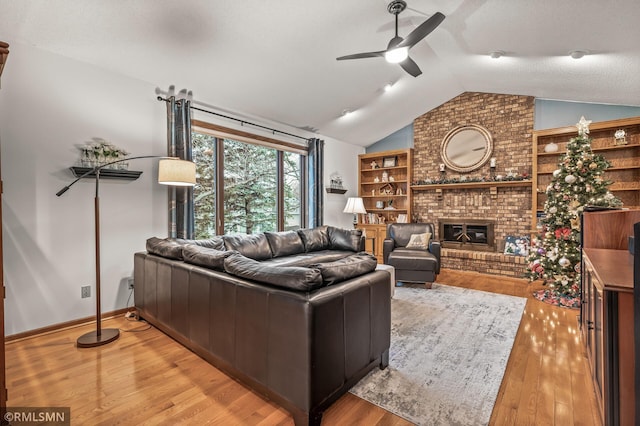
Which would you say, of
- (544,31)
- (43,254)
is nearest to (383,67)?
(544,31)

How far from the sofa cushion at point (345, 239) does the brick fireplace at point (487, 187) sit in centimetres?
202

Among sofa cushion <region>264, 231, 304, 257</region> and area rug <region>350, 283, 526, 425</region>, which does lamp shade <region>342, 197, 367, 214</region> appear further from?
area rug <region>350, 283, 526, 425</region>

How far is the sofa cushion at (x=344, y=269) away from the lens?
6.07 feet

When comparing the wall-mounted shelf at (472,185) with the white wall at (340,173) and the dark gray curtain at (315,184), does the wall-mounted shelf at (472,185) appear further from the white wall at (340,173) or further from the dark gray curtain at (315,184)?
the dark gray curtain at (315,184)

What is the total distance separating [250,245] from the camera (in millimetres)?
4180

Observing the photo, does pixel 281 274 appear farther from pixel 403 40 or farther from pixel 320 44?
pixel 320 44

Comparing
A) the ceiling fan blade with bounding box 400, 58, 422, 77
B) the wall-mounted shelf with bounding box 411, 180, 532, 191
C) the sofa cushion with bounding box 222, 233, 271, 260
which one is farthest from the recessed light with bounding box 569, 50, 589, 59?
the sofa cushion with bounding box 222, 233, 271, 260

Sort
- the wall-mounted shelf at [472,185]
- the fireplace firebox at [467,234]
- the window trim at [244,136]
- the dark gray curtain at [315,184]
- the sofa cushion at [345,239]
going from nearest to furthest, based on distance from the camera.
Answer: the window trim at [244,136]
the sofa cushion at [345,239]
the wall-mounted shelf at [472,185]
the fireplace firebox at [467,234]
the dark gray curtain at [315,184]

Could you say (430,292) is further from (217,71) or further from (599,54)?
(217,71)

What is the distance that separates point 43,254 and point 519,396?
4171 mm

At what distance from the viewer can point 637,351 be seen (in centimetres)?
105

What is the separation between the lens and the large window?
14.5 ft

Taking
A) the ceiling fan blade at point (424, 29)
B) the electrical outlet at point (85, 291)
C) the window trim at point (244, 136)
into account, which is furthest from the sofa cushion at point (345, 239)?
the electrical outlet at point (85, 291)

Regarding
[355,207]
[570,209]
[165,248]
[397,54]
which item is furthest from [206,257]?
[570,209]
